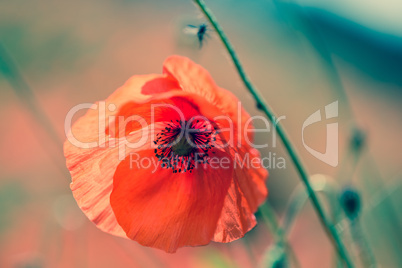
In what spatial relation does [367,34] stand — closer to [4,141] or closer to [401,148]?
[401,148]

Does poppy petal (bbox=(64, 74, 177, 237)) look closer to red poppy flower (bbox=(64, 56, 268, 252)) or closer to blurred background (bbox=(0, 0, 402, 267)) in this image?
red poppy flower (bbox=(64, 56, 268, 252))

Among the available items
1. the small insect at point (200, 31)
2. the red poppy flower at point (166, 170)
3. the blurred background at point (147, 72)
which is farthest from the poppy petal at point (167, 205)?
the blurred background at point (147, 72)

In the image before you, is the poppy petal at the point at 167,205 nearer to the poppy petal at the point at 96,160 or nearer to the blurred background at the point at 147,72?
the poppy petal at the point at 96,160

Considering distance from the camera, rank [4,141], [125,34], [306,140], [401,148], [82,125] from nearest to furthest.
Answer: [82,125] → [4,141] → [306,140] → [401,148] → [125,34]

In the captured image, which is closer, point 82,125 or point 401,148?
point 82,125

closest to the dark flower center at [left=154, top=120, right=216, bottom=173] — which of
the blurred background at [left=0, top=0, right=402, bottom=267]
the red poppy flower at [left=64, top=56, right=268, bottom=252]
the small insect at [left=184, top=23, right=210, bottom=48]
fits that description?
the red poppy flower at [left=64, top=56, right=268, bottom=252]

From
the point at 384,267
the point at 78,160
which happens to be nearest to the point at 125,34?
the point at 384,267
